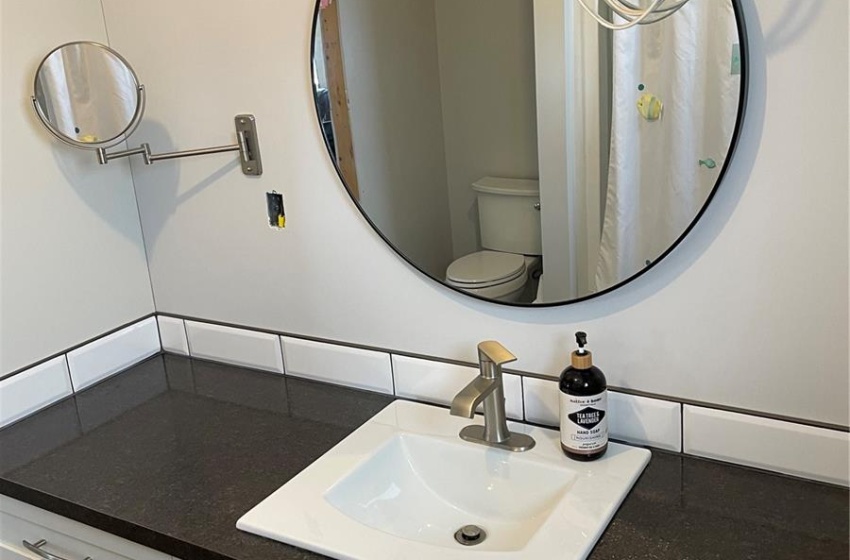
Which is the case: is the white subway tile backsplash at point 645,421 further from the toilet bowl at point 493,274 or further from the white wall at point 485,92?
the white wall at point 485,92

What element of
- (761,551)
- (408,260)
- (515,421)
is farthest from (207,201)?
(761,551)

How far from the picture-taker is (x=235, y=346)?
179 cm

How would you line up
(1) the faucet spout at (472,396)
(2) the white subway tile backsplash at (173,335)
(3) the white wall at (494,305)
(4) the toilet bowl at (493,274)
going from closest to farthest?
(3) the white wall at (494,305) < (1) the faucet spout at (472,396) < (4) the toilet bowl at (493,274) < (2) the white subway tile backsplash at (173,335)

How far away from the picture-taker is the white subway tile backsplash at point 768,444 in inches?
47.0

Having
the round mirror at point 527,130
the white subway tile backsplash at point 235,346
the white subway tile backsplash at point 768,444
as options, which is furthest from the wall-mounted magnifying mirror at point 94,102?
the white subway tile backsplash at point 768,444

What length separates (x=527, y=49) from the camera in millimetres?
1252

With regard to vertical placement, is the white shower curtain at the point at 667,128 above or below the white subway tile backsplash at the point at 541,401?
above

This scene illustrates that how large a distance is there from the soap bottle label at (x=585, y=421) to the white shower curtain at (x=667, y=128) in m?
0.19

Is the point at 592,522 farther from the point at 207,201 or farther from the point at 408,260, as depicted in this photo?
the point at 207,201

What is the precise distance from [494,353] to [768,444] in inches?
16.4

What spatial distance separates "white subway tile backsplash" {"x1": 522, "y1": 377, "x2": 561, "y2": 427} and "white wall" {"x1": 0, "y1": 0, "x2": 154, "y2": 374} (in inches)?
36.3

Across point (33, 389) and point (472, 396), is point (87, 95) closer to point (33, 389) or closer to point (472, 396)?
point (33, 389)

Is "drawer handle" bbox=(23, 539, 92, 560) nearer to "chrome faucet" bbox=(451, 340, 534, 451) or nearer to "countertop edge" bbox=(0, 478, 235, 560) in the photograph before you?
"countertop edge" bbox=(0, 478, 235, 560)

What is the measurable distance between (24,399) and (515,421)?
944mm
